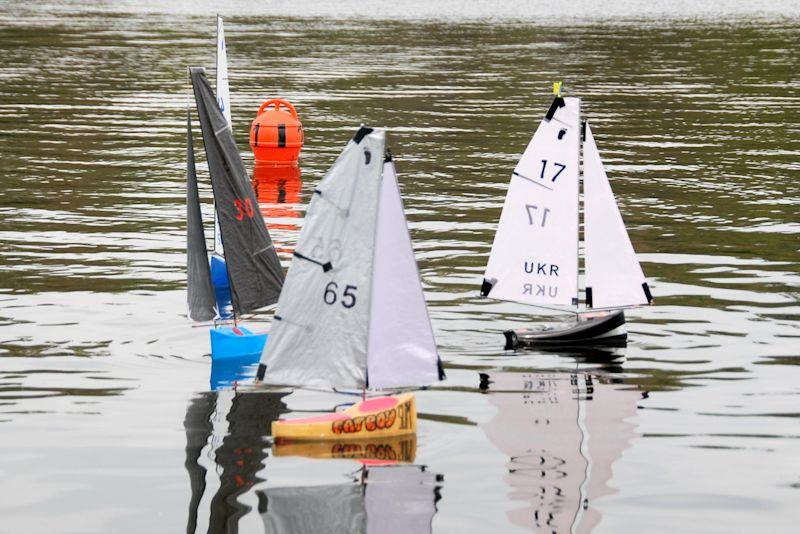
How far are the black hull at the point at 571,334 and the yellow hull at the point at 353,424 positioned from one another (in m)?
4.85

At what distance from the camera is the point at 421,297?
17656 millimetres

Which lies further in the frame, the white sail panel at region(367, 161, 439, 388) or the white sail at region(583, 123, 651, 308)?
the white sail at region(583, 123, 651, 308)

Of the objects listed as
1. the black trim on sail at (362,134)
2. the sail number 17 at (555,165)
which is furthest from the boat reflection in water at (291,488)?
the sail number 17 at (555,165)

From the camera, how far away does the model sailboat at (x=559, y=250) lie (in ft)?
72.7

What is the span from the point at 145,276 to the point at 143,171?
15.0m

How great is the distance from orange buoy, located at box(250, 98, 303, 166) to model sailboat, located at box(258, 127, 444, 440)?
27.2 m

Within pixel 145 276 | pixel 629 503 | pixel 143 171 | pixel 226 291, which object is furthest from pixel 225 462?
pixel 143 171

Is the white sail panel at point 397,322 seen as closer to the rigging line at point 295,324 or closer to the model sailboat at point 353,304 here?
the model sailboat at point 353,304

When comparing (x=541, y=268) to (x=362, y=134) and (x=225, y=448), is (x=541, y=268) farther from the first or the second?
(x=225, y=448)

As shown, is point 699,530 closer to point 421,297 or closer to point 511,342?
point 421,297

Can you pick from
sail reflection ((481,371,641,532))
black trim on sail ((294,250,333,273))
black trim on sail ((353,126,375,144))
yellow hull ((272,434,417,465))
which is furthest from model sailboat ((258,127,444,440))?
sail reflection ((481,371,641,532))

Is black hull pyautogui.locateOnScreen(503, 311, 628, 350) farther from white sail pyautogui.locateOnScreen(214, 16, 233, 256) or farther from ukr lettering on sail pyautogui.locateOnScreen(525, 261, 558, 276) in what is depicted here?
white sail pyautogui.locateOnScreen(214, 16, 233, 256)

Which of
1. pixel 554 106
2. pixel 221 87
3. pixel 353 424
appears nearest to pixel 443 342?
pixel 554 106

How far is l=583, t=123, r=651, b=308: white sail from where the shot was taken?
22.2m
